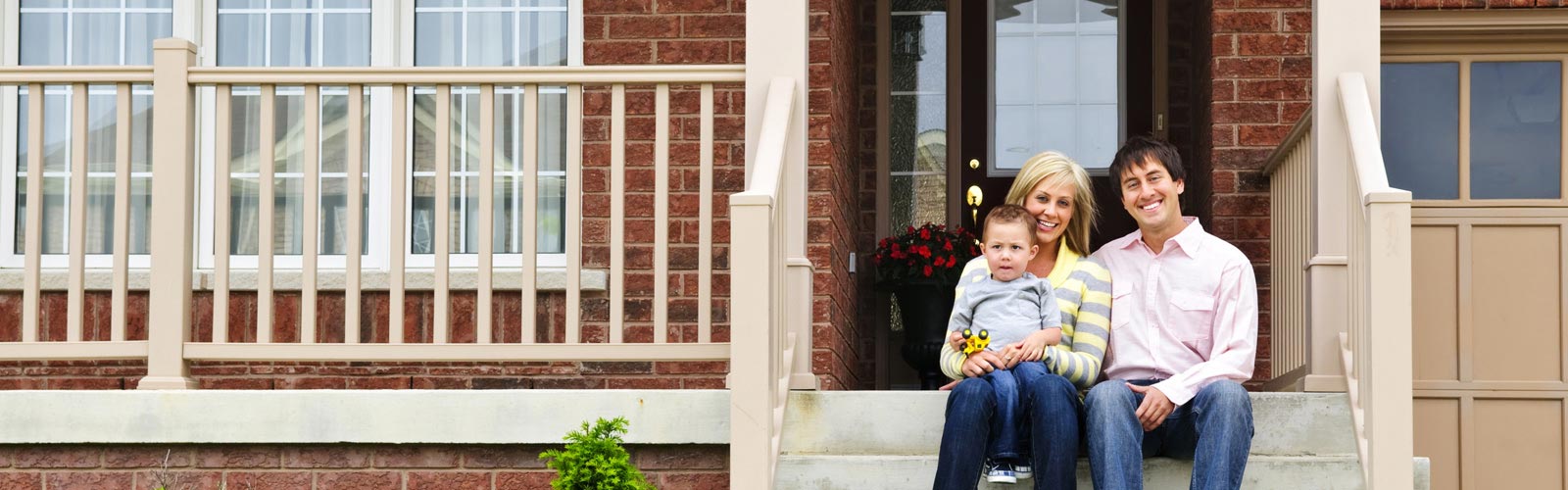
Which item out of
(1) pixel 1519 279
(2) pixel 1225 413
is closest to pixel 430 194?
(2) pixel 1225 413

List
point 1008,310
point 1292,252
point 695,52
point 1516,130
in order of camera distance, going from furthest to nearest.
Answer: point 695,52
point 1516,130
point 1292,252
point 1008,310

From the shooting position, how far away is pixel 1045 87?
7.38m

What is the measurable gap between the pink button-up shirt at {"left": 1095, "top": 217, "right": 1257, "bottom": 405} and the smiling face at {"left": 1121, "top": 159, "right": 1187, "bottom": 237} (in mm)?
48

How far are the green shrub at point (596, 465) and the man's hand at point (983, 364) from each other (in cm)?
85

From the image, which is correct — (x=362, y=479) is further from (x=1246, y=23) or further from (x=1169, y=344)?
(x=1246, y=23)

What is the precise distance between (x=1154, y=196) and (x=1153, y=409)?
2.09 ft

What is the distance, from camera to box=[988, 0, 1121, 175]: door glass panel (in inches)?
289

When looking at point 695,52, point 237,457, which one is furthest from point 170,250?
point 695,52

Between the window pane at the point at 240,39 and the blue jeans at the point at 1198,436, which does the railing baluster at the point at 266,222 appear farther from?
the blue jeans at the point at 1198,436

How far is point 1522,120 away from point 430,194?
396cm

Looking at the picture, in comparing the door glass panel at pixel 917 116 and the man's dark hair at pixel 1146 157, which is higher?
the door glass panel at pixel 917 116

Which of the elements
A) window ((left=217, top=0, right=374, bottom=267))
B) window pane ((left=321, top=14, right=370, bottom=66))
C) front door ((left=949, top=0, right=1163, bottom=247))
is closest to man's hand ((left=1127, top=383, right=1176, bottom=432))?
front door ((left=949, top=0, right=1163, bottom=247))

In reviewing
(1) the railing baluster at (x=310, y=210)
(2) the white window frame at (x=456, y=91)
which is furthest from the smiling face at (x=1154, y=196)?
(2) the white window frame at (x=456, y=91)

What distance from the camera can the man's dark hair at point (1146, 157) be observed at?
456 centimetres
